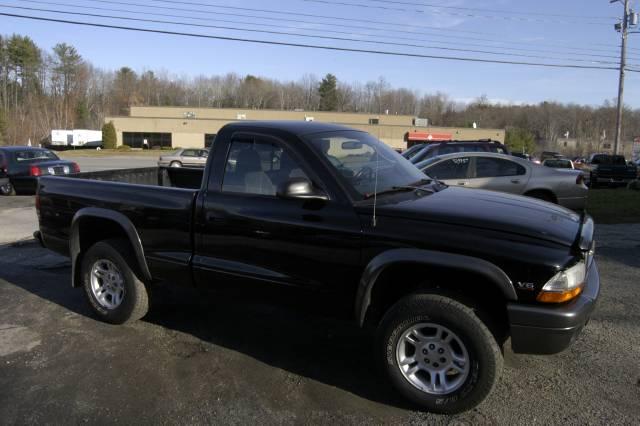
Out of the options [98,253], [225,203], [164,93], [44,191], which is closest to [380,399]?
[225,203]

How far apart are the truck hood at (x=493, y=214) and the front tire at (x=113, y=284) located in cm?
256

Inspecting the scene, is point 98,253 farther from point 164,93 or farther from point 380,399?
point 164,93

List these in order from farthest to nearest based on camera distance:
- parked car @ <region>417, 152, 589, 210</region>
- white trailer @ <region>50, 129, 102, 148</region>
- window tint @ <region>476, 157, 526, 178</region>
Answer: white trailer @ <region>50, 129, 102, 148</region> < window tint @ <region>476, 157, 526, 178</region> < parked car @ <region>417, 152, 589, 210</region>

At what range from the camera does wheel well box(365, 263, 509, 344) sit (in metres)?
3.17

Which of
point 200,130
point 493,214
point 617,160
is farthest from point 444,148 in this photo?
point 200,130

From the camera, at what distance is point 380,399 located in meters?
3.43

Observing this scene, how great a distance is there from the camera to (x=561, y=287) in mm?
2945

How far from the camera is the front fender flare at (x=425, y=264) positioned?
2.97 metres

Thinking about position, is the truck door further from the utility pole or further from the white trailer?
the white trailer

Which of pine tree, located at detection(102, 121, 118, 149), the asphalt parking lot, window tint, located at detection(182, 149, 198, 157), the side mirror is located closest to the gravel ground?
the asphalt parking lot

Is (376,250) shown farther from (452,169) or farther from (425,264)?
(452,169)

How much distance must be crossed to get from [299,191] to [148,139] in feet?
218

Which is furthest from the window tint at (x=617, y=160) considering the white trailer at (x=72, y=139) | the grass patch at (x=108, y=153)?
the white trailer at (x=72, y=139)

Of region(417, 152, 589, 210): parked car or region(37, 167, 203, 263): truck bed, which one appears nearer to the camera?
region(37, 167, 203, 263): truck bed
